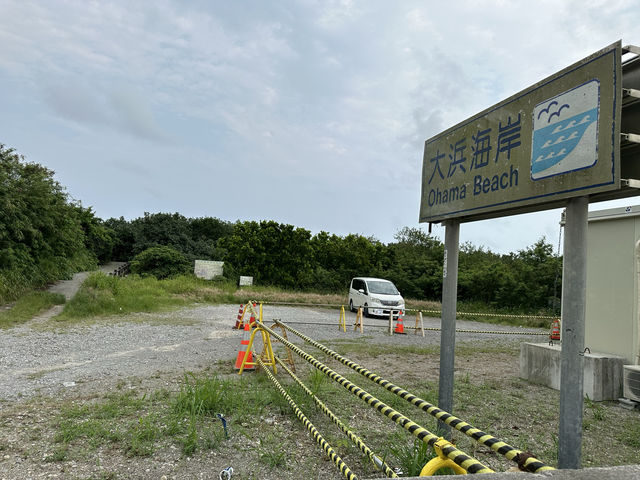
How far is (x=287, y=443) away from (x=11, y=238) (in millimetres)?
15767

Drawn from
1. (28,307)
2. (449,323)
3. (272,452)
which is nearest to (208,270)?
(28,307)

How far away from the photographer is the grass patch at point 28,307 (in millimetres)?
10447

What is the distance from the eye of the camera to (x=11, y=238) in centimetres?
1505

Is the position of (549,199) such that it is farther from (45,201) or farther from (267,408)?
(45,201)

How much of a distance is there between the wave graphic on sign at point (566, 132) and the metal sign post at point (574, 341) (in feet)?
0.75

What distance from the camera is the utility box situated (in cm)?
576

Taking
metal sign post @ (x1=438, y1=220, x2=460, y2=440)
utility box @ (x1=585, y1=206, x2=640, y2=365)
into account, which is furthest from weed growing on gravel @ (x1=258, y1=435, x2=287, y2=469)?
utility box @ (x1=585, y1=206, x2=640, y2=365)

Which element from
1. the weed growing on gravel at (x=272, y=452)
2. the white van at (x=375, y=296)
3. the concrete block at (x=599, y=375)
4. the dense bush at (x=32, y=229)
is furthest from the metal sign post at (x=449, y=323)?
the dense bush at (x=32, y=229)

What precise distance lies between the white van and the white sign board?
11461 millimetres

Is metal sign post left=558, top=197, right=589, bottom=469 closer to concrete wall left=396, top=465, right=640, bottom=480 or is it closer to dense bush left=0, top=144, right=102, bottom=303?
concrete wall left=396, top=465, right=640, bottom=480

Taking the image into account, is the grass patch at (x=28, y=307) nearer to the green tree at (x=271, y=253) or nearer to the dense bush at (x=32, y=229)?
the dense bush at (x=32, y=229)

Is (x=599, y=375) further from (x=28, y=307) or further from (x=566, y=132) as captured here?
(x=28, y=307)

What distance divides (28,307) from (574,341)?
14.0 m

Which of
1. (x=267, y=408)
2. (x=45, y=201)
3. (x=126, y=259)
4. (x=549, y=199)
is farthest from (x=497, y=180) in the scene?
(x=126, y=259)
